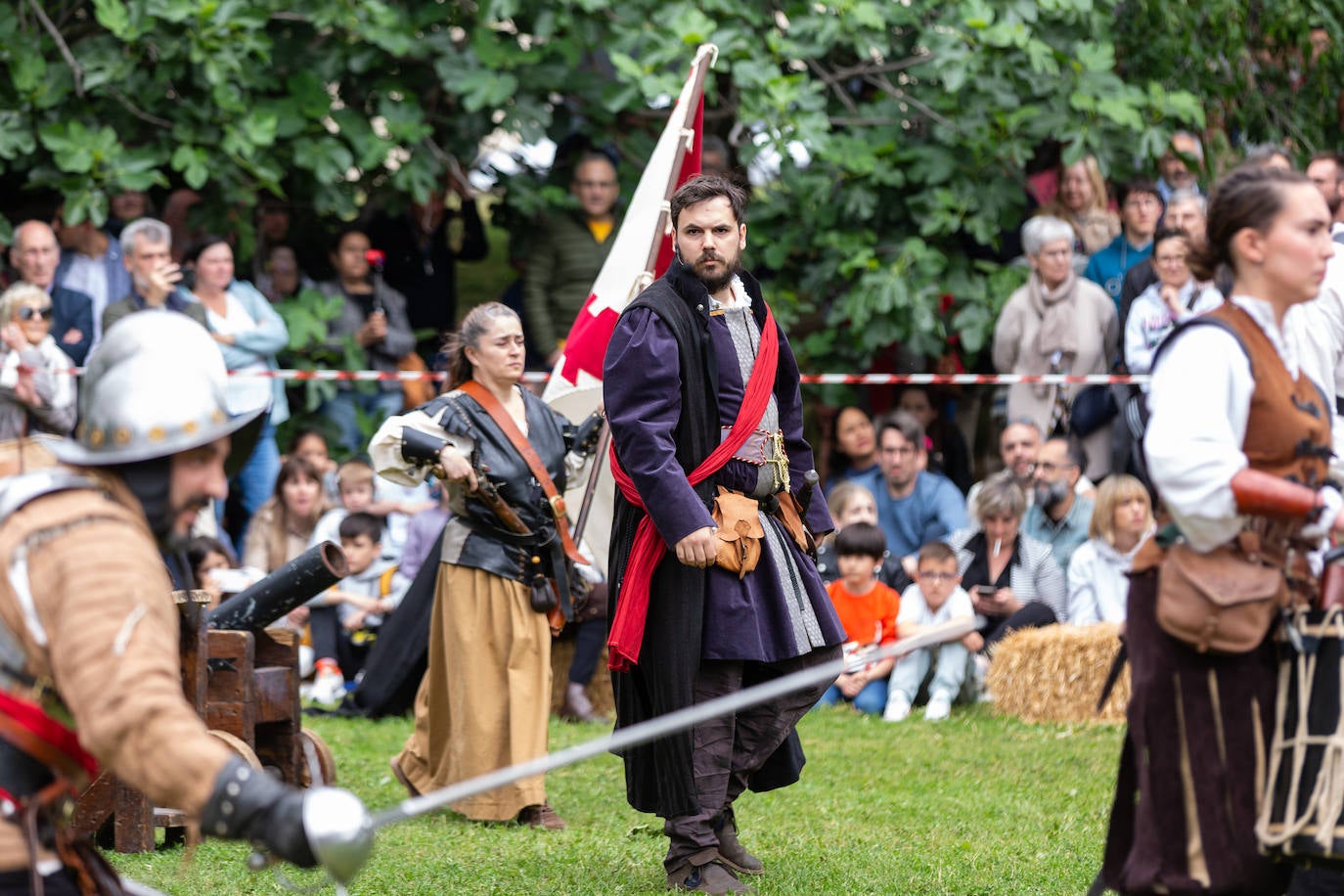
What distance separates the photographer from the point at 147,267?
9180 millimetres

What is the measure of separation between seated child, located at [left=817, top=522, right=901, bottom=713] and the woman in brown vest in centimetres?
514

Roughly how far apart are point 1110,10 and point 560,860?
686cm

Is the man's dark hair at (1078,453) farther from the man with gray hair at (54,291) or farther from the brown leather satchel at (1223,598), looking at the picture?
→ the brown leather satchel at (1223,598)

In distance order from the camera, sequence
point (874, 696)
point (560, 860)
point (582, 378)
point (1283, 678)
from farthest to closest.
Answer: point (874, 696) → point (582, 378) → point (560, 860) → point (1283, 678)

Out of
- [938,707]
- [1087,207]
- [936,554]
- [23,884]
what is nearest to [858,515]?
[936,554]

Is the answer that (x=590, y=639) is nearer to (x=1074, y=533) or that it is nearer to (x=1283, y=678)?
(x=1074, y=533)

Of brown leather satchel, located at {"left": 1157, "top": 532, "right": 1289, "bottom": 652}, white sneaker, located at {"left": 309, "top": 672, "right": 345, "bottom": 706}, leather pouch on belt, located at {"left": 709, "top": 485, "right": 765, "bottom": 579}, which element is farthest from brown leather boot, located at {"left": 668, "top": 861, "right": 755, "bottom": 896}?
white sneaker, located at {"left": 309, "top": 672, "right": 345, "bottom": 706}

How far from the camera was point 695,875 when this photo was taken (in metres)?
5.38

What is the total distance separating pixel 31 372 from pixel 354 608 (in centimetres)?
208

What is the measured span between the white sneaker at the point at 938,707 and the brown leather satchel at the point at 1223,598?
5.16 meters

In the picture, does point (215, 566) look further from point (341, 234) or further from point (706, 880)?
point (706, 880)

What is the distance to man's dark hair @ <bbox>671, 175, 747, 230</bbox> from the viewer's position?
5457mm

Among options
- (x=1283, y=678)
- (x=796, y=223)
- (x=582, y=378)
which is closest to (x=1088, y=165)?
(x=796, y=223)

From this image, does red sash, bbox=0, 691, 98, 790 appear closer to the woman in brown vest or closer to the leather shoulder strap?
the woman in brown vest
